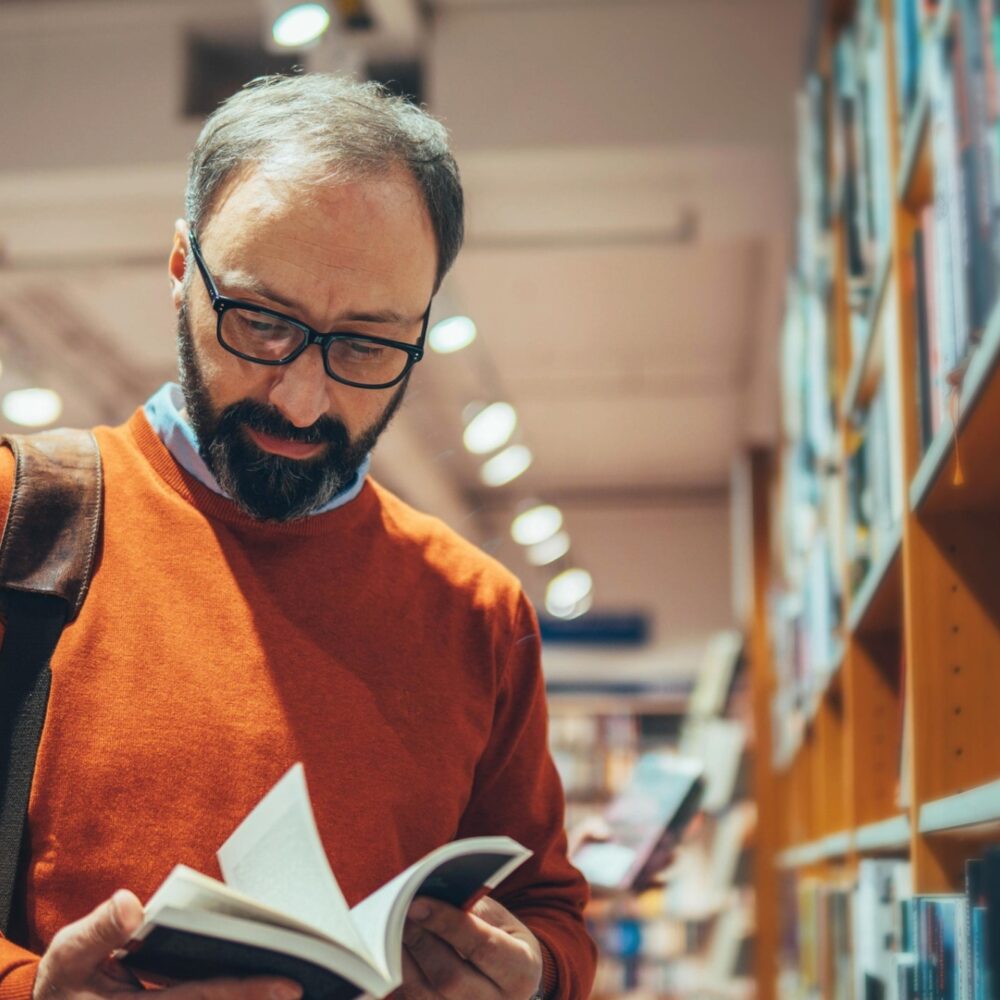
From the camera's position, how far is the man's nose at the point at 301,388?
128 centimetres

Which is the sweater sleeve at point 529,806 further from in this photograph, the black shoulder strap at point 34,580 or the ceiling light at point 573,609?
the ceiling light at point 573,609

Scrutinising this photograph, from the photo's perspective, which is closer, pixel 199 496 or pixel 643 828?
pixel 199 496

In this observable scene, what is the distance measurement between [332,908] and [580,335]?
19.8 ft

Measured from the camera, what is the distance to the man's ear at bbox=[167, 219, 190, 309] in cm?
134

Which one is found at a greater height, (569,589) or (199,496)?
(569,589)

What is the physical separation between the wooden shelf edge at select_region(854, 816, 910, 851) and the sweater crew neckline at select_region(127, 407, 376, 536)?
77 cm

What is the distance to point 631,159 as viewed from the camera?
388cm

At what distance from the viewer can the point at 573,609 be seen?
32.7 ft

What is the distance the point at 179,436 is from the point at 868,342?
3.69 feet

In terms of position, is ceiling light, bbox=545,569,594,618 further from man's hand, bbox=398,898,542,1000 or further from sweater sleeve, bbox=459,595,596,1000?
man's hand, bbox=398,898,542,1000

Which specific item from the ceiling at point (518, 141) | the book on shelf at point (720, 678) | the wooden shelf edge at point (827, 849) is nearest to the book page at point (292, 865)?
the wooden shelf edge at point (827, 849)

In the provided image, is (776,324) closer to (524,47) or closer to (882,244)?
(524,47)

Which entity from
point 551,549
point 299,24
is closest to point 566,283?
point 299,24

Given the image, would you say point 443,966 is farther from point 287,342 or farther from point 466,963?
point 287,342
